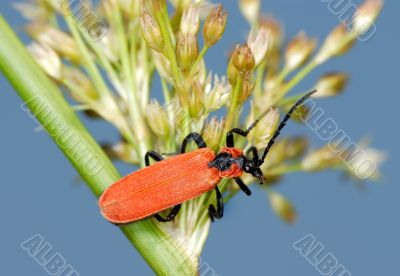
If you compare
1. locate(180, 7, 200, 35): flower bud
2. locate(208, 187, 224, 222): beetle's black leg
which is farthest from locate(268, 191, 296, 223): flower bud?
locate(180, 7, 200, 35): flower bud

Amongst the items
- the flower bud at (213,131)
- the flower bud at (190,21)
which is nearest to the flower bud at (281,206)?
the flower bud at (213,131)

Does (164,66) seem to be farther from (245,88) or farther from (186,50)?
(245,88)

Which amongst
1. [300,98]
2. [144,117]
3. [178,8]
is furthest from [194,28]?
[300,98]

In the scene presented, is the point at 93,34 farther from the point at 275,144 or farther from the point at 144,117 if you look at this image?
the point at 275,144

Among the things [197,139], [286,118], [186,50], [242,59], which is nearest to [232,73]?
[242,59]

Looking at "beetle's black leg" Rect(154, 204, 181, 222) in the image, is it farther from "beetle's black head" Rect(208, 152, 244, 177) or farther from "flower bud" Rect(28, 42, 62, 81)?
"flower bud" Rect(28, 42, 62, 81)

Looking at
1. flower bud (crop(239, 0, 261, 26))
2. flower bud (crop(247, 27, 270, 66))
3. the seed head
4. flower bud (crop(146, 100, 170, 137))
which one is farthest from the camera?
flower bud (crop(239, 0, 261, 26))

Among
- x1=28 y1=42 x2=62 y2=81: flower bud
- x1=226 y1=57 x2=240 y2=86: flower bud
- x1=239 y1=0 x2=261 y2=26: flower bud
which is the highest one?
x1=28 y1=42 x2=62 y2=81: flower bud
